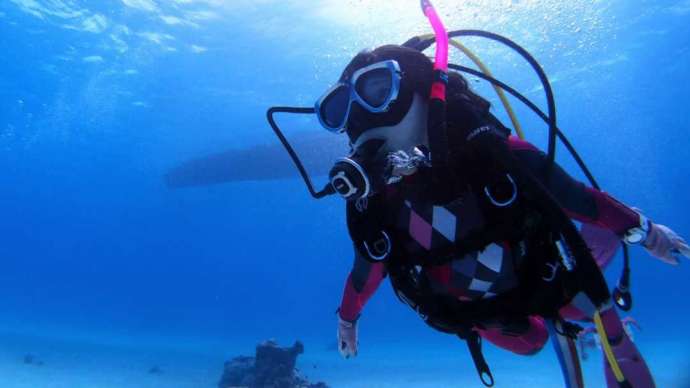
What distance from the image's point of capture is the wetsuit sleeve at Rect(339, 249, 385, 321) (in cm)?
360

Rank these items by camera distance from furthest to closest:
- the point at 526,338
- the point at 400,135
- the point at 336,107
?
the point at 526,338
the point at 336,107
the point at 400,135

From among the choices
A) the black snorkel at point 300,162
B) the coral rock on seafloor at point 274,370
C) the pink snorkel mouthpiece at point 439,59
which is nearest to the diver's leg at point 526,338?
the black snorkel at point 300,162

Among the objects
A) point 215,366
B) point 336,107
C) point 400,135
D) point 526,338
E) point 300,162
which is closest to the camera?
point 400,135

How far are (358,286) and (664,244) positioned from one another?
2189 mm

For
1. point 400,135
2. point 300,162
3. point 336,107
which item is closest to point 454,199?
point 400,135

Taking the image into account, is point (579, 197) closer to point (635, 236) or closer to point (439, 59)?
point (635, 236)

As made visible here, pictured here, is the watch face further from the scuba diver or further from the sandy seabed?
the sandy seabed

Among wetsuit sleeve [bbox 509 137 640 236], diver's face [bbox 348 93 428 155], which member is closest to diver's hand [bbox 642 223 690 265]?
wetsuit sleeve [bbox 509 137 640 236]

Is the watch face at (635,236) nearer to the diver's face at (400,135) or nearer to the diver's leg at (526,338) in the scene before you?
the diver's leg at (526,338)

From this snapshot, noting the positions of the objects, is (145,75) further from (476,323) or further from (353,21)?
(476,323)

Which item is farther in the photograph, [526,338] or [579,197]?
[526,338]

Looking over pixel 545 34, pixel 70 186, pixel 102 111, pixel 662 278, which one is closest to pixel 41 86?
pixel 102 111

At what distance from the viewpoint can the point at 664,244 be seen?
8.87 feet

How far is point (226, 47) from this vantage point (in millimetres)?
19984
